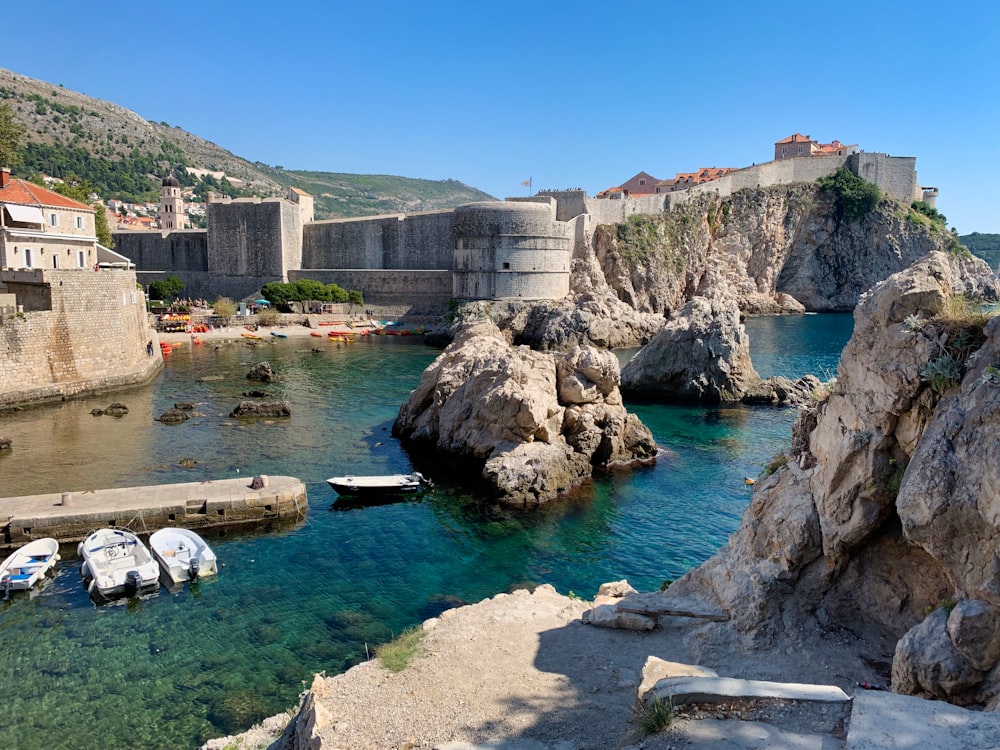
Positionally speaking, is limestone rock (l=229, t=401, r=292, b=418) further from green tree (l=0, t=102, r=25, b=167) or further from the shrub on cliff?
the shrub on cliff

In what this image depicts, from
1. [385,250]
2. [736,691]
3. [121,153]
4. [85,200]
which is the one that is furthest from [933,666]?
[121,153]

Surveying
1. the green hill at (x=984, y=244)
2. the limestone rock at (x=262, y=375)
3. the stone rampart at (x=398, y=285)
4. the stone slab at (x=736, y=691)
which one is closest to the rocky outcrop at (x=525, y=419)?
the limestone rock at (x=262, y=375)

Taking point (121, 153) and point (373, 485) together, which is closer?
point (373, 485)

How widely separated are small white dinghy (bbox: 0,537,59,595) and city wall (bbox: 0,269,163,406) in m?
12.3

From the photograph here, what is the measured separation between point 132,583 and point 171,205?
60.2 metres

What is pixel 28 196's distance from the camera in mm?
27266

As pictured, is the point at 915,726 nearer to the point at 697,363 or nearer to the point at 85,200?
the point at 697,363

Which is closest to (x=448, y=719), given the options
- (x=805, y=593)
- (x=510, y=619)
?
(x=510, y=619)

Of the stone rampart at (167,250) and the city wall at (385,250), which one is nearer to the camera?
the city wall at (385,250)

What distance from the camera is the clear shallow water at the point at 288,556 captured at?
8484 mm

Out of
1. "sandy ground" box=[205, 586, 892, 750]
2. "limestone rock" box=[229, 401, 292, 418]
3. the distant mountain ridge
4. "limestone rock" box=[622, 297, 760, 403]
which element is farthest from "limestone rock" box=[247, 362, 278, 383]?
the distant mountain ridge

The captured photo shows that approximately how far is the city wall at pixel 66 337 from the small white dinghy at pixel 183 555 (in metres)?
13.0

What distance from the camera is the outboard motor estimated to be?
10820 mm

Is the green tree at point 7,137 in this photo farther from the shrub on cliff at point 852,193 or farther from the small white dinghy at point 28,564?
the shrub on cliff at point 852,193
